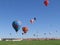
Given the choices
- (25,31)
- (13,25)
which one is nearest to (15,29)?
(13,25)

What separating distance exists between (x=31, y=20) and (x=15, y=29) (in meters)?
8.21

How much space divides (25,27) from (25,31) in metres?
1.90

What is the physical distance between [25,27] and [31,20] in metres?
3.51

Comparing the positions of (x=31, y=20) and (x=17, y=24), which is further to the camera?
(x=31, y=20)

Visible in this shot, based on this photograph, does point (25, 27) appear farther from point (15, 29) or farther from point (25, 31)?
A: point (15, 29)

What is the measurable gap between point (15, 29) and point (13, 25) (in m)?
1.22

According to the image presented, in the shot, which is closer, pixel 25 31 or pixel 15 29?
pixel 15 29

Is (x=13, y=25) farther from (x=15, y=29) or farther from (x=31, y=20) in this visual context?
(x=31, y=20)

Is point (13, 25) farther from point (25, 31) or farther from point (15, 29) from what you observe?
point (25, 31)

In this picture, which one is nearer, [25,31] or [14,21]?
[14,21]

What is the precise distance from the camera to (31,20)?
61.1m

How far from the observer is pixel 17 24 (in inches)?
2084

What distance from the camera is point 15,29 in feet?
178

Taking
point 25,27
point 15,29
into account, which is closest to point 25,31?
point 25,27
